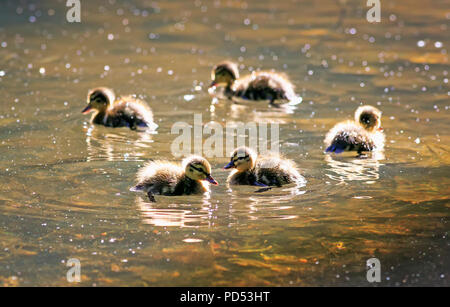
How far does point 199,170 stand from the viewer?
5215 millimetres

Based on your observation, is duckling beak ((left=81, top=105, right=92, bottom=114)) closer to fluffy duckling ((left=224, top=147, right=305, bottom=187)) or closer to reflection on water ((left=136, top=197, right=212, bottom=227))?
fluffy duckling ((left=224, top=147, right=305, bottom=187))

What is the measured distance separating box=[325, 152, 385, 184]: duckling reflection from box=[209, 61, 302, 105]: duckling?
6.21ft

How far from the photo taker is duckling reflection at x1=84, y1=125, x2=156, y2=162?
6000mm

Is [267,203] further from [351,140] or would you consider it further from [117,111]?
[117,111]

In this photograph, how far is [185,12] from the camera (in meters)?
12.2

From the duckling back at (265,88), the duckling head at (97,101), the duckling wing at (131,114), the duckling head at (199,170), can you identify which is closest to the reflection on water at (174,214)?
the duckling head at (199,170)

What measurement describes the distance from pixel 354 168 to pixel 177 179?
4.36ft

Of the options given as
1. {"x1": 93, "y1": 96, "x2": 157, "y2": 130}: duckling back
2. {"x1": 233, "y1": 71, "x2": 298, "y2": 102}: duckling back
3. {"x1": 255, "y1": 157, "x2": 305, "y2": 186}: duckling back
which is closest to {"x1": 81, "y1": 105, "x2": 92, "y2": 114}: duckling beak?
{"x1": 93, "y1": 96, "x2": 157, "y2": 130}: duckling back

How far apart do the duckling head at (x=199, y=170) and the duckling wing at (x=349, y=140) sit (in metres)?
1.25

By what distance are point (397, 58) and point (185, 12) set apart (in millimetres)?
3968

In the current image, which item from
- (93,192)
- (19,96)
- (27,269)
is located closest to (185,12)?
(19,96)

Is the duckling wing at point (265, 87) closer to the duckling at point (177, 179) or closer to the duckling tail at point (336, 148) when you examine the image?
the duckling tail at point (336, 148)

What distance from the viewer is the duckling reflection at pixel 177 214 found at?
467cm

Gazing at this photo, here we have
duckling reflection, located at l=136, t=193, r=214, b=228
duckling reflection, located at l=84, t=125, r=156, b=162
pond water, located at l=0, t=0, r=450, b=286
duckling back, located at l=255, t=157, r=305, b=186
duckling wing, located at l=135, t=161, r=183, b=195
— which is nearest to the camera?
pond water, located at l=0, t=0, r=450, b=286
